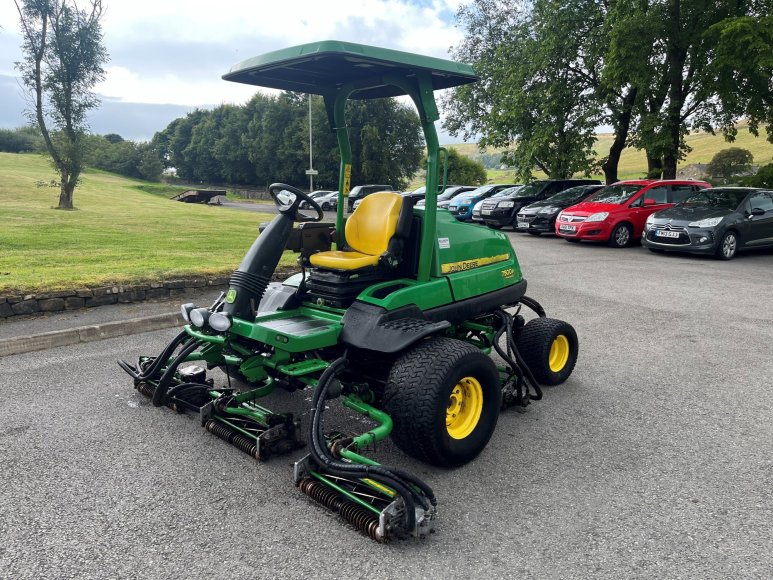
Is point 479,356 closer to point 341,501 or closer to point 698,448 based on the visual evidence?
point 341,501

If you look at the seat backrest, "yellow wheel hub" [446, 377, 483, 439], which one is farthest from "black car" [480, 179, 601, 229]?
"yellow wheel hub" [446, 377, 483, 439]

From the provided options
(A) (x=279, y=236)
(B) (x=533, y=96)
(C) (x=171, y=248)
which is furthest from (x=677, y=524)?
(B) (x=533, y=96)

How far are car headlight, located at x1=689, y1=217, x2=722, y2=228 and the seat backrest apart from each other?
416 inches

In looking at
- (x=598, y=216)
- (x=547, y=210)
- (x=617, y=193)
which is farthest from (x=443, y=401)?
(x=547, y=210)

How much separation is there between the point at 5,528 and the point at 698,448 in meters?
4.00

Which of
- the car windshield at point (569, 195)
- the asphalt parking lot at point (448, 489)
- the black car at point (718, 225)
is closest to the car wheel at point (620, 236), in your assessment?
the black car at point (718, 225)

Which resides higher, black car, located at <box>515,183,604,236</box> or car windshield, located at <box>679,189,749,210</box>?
car windshield, located at <box>679,189,749,210</box>

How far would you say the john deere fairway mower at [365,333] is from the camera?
3118 millimetres

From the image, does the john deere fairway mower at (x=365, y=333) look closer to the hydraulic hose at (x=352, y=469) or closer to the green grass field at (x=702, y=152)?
the hydraulic hose at (x=352, y=469)

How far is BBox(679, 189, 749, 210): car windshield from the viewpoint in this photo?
1298 cm

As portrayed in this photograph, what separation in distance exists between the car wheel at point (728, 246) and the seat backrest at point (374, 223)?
1066 cm

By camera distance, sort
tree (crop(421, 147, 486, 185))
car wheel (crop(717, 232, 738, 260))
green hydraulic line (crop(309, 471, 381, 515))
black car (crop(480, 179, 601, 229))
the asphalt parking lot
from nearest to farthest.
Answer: the asphalt parking lot → green hydraulic line (crop(309, 471, 381, 515)) → car wheel (crop(717, 232, 738, 260)) → black car (crop(480, 179, 601, 229)) → tree (crop(421, 147, 486, 185))

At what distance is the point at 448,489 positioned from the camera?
324cm

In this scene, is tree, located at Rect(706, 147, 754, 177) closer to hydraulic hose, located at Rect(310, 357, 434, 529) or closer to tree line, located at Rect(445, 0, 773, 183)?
tree line, located at Rect(445, 0, 773, 183)
